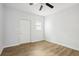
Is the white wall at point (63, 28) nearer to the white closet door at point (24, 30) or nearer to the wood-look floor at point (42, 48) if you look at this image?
the wood-look floor at point (42, 48)

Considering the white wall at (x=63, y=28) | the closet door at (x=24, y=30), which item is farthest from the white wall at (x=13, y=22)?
the white wall at (x=63, y=28)

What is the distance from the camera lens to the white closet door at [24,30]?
1106 mm

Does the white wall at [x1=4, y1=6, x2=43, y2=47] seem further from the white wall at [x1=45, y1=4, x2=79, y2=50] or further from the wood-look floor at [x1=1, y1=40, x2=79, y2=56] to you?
the white wall at [x1=45, y1=4, x2=79, y2=50]

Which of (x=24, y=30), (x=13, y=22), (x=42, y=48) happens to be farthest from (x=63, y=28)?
(x=13, y=22)

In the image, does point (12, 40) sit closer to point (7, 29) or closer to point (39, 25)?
point (7, 29)

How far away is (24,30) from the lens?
1121 mm

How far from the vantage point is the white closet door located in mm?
1106

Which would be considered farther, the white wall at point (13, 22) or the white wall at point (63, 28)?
the white wall at point (63, 28)

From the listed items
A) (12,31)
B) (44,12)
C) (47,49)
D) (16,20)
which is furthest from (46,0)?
(47,49)

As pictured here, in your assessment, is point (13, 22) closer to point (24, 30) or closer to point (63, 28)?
point (24, 30)

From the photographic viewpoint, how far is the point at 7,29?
1.05 m

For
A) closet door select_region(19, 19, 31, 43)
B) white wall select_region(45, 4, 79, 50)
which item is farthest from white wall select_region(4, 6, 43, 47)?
white wall select_region(45, 4, 79, 50)

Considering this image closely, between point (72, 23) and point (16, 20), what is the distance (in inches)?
35.8

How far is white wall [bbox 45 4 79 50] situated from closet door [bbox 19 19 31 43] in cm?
30
